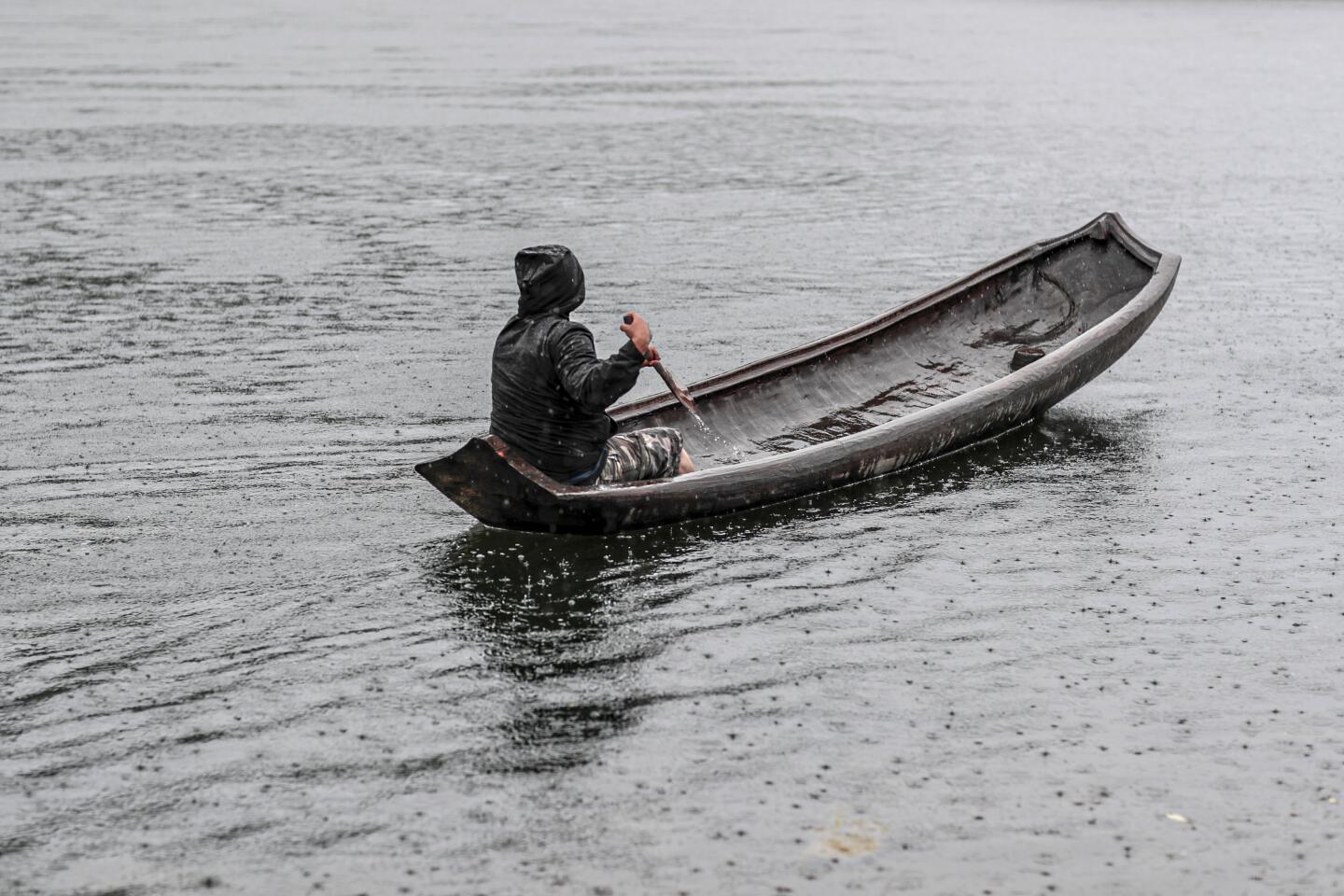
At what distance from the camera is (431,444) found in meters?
11.1

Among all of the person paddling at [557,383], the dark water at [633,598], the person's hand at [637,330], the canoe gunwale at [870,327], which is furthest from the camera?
the canoe gunwale at [870,327]

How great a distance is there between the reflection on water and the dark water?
0.09 feet

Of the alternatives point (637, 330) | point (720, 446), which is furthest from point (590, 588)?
point (720, 446)

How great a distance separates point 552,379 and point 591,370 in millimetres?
365

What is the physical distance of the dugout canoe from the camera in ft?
28.9

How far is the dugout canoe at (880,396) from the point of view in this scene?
881 centimetres

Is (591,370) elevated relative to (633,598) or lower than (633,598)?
Result: elevated

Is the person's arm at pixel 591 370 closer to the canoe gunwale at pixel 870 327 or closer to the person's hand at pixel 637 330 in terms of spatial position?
the person's hand at pixel 637 330

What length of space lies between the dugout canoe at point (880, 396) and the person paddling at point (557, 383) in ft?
0.69

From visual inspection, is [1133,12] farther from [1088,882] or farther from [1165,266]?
[1088,882]

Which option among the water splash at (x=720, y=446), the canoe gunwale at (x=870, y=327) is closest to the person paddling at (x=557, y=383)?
the canoe gunwale at (x=870, y=327)

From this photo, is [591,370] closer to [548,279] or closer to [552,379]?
[552,379]

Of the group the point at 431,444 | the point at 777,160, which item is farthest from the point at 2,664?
the point at 777,160

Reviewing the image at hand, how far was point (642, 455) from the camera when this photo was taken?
9305mm
